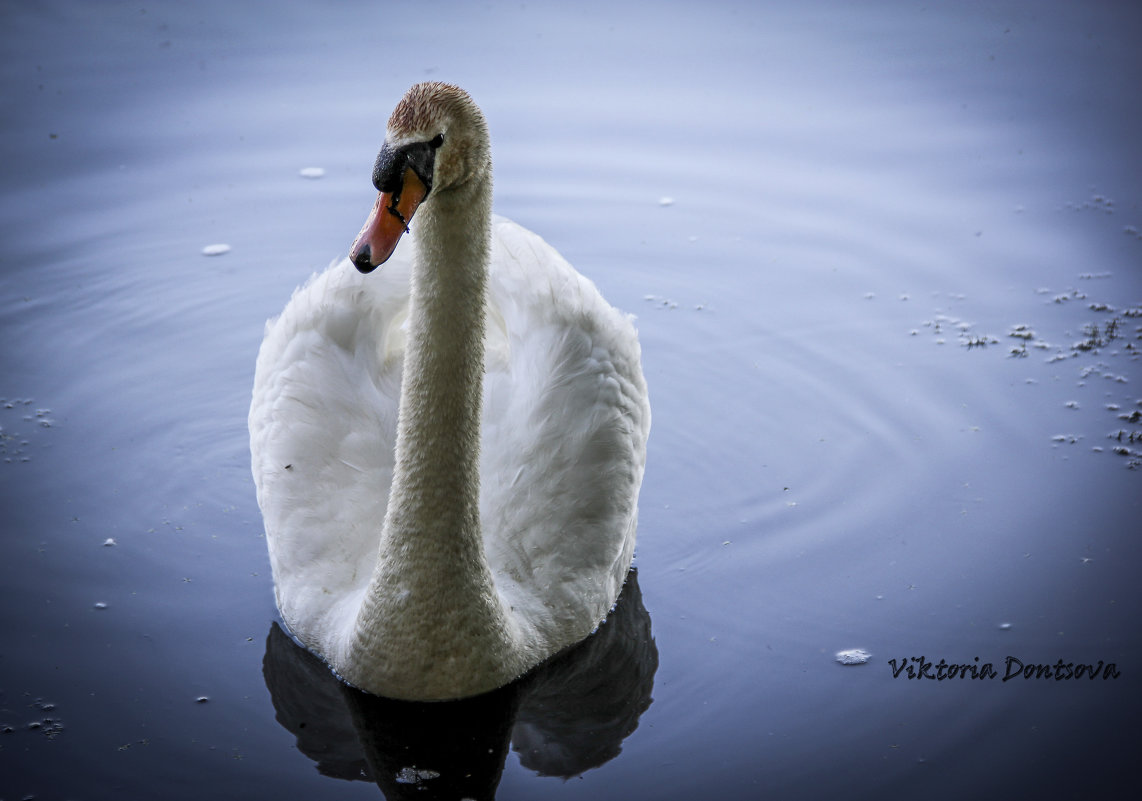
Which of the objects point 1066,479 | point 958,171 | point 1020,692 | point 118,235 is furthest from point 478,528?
point 958,171

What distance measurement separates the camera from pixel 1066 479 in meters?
6.27

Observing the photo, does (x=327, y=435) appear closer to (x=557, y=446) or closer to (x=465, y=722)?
(x=557, y=446)

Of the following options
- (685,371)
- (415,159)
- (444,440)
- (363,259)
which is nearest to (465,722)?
(444,440)

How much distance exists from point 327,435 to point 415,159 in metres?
1.60

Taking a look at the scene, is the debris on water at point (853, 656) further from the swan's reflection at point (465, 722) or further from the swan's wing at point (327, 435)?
the swan's wing at point (327, 435)

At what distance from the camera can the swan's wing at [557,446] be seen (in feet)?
16.5

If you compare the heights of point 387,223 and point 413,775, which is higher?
point 387,223

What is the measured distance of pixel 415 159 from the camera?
3.97 meters

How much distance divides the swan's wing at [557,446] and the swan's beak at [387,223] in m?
1.43

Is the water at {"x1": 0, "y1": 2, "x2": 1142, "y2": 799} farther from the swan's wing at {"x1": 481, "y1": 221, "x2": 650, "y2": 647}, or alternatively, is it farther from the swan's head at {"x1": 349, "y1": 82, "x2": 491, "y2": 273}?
the swan's head at {"x1": 349, "y1": 82, "x2": 491, "y2": 273}

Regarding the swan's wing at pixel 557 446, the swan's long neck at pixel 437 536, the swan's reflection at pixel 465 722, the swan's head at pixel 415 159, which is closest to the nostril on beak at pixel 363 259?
the swan's head at pixel 415 159

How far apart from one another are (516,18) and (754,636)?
7644 millimetres

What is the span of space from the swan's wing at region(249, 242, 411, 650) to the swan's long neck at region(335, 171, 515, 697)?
1.03 ft

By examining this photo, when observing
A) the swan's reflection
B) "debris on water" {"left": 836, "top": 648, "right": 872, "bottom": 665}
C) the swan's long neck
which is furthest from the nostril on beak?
"debris on water" {"left": 836, "top": 648, "right": 872, "bottom": 665}
